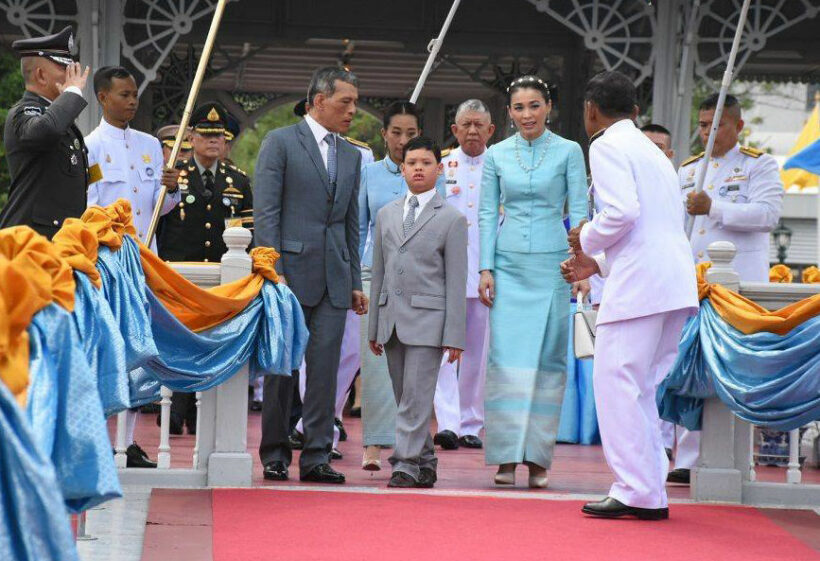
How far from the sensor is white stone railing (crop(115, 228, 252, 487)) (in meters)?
7.11

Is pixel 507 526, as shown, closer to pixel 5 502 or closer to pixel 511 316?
pixel 511 316

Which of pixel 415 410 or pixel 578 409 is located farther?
pixel 578 409

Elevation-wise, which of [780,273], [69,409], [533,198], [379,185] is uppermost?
[379,185]

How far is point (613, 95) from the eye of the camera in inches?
262

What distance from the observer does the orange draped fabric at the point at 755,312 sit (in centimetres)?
689

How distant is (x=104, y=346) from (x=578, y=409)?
5.67 metres

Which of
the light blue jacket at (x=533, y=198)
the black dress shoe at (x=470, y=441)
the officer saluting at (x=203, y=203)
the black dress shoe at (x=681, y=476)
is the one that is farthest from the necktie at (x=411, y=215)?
the black dress shoe at (x=470, y=441)

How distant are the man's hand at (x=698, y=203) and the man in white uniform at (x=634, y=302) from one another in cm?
205

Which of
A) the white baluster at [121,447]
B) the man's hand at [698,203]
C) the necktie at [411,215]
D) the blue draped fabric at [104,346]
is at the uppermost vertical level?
the man's hand at [698,203]

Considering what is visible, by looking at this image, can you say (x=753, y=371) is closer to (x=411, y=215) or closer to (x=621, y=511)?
(x=621, y=511)

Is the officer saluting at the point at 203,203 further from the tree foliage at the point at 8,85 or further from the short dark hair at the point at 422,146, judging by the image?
the tree foliage at the point at 8,85

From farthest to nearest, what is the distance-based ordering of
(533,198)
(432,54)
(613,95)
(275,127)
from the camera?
(275,127), (432,54), (533,198), (613,95)

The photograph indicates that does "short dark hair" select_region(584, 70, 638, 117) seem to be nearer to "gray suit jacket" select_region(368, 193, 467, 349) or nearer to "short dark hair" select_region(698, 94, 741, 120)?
"gray suit jacket" select_region(368, 193, 467, 349)

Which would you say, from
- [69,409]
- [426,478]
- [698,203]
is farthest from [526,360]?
[69,409]
